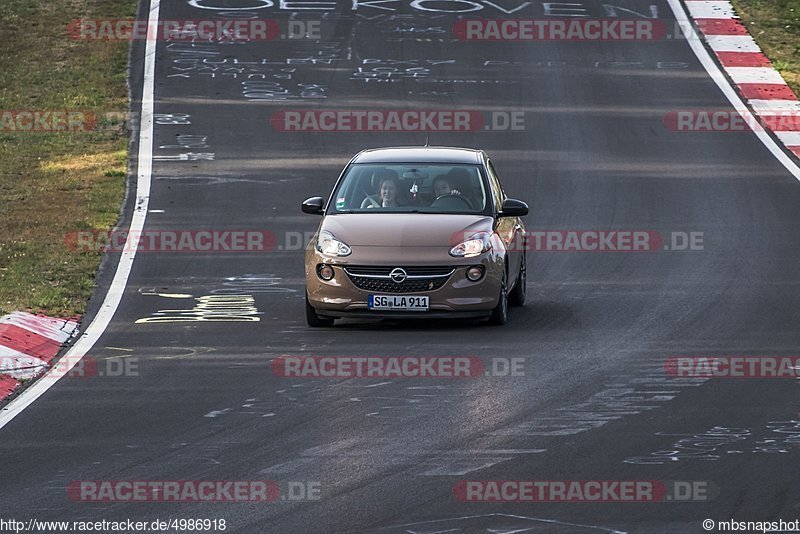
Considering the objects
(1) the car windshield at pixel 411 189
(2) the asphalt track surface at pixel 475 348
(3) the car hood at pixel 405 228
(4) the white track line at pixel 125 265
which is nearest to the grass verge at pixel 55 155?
(4) the white track line at pixel 125 265

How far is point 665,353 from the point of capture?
12.6 meters

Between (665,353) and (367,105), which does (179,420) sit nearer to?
(665,353)

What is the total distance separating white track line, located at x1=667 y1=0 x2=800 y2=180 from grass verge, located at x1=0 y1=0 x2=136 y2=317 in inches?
409

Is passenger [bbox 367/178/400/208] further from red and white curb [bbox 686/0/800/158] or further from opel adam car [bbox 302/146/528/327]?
red and white curb [bbox 686/0/800/158]

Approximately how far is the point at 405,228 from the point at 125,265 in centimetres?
464

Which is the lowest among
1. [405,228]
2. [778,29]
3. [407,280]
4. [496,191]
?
[407,280]

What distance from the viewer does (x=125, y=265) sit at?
1747cm

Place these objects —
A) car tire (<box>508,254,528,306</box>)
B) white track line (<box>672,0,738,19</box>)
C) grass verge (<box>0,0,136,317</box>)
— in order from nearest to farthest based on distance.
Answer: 1. car tire (<box>508,254,528,306</box>)
2. grass verge (<box>0,0,136,317</box>)
3. white track line (<box>672,0,738,19</box>)

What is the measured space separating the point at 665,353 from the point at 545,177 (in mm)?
10178

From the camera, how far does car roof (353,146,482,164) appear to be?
15.5 metres

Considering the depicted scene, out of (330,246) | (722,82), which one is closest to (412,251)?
(330,246)

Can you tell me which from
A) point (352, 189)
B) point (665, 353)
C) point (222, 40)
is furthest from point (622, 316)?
point (222, 40)

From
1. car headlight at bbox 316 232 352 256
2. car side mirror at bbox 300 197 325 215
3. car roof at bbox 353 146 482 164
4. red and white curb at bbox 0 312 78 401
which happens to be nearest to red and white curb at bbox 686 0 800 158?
car roof at bbox 353 146 482 164

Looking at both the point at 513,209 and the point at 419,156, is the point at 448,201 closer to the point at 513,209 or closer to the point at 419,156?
the point at 513,209
